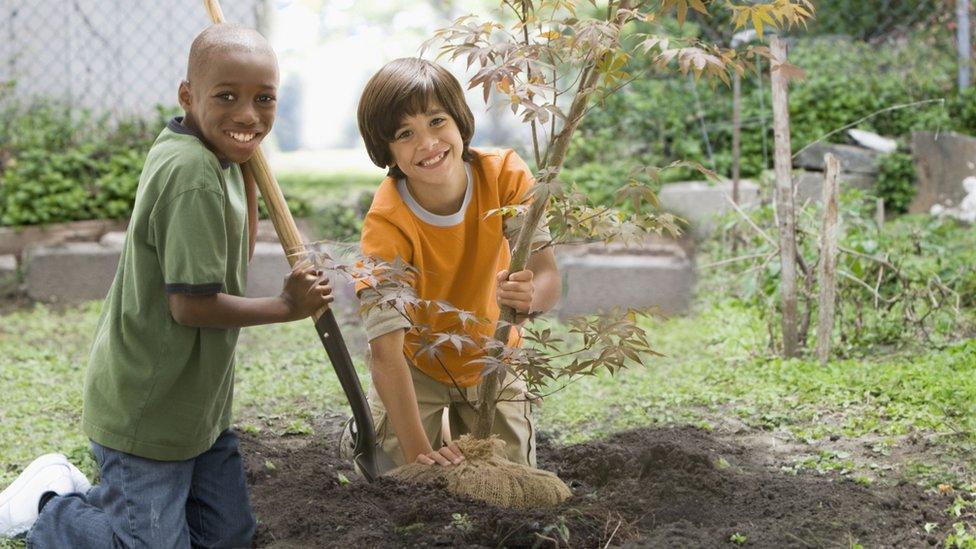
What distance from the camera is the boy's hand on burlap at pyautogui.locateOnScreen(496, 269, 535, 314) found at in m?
2.98

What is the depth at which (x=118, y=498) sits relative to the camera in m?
2.79

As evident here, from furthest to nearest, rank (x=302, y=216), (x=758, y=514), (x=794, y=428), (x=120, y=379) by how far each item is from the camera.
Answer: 1. (x=302, y=216)
2. (x=794, y=428)
3. (x=758, y=514)
4. (x=120, y=379)

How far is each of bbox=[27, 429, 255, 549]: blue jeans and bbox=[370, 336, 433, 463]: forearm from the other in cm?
45

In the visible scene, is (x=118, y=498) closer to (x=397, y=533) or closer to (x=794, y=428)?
(x=397, y=533)

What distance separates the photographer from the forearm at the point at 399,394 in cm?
317

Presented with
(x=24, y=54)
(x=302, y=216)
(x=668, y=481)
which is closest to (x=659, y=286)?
(x=302, y=216)

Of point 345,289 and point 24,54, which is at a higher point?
point 24,54

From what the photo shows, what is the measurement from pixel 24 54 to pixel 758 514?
21.6 ft

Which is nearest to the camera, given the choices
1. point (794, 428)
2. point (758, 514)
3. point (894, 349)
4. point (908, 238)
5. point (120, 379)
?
point (120, 379)

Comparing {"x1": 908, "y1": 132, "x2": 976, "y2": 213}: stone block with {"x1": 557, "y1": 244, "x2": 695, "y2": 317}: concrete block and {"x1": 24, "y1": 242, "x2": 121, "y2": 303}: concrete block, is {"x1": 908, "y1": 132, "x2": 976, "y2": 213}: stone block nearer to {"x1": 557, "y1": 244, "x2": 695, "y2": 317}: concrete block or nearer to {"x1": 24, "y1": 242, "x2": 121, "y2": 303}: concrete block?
{"x1": 557, "y1": 244, "x2": 695, "y2": 317}: concrete block

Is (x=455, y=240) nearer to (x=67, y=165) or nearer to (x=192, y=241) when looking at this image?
(x=192, y=241)

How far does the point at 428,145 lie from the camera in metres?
3.07

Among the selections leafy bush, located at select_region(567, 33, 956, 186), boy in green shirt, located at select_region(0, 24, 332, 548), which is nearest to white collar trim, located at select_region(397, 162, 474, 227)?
boy in green shirt, located at select_region(0, 24, 332, 548)

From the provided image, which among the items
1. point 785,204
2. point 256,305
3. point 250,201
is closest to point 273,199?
point 250,201
